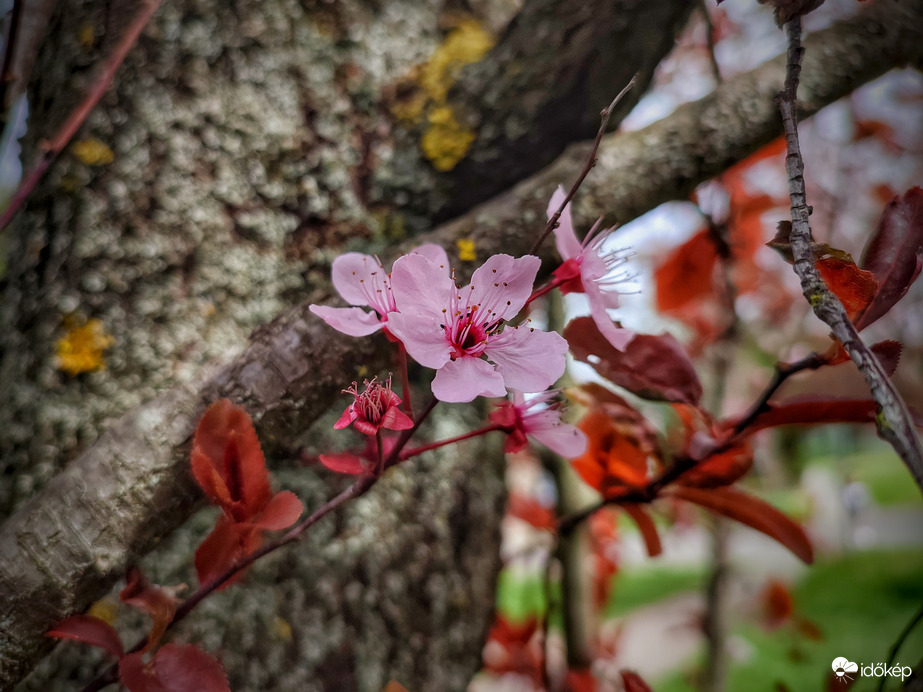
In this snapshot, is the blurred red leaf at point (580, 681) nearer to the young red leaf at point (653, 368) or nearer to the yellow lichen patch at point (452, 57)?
the young red leaf at point (653, 368)

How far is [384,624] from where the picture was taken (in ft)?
2.08

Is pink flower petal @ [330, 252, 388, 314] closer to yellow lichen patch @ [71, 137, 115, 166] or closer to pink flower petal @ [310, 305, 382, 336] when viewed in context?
pink flower petal @ [310, 305, 382, 336]

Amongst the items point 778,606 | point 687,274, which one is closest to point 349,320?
point 687,274

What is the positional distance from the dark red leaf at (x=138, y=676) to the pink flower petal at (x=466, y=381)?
11.5 inches

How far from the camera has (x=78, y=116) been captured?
0.57 meters

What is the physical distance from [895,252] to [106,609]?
77 cm

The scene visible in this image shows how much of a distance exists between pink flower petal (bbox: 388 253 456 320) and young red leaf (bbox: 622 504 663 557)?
1.11 feet

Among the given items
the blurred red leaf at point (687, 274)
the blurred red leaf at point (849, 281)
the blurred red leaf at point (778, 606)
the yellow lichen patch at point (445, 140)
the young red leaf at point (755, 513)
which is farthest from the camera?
the blurred red leaf at point (778, 606)

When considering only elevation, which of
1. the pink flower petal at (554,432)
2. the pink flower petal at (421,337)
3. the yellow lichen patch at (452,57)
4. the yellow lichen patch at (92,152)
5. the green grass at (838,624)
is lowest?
the green grass at (838,624)

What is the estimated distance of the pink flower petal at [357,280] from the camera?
43cm

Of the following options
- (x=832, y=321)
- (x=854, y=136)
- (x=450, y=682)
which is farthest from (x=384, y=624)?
(x=854, y=136)

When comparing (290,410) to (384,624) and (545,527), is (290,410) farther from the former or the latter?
(545,527)

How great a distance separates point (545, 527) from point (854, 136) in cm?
169

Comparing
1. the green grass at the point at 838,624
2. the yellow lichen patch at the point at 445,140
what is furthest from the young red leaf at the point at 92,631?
the green grass at the point at 838,624
